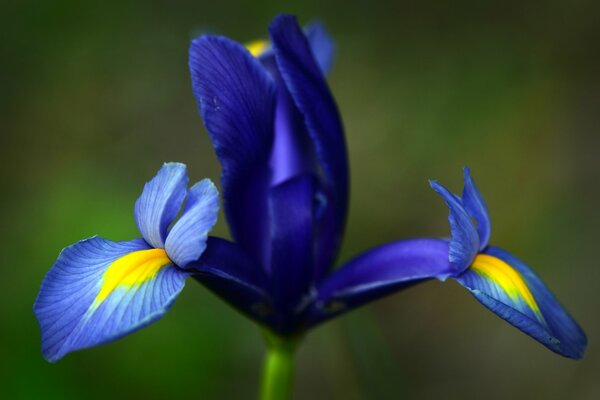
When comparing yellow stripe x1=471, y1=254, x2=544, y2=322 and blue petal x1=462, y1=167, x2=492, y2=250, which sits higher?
blue petal x1=462, y1=167, x2=492, y2=250

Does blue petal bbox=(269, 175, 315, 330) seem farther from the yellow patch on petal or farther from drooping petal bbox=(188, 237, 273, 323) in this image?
the yellow patch on petal

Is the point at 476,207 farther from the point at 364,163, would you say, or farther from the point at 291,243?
the point at 364,163

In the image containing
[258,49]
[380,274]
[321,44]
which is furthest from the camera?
[321,44]

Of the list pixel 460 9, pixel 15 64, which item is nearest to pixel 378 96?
pixel 460 9

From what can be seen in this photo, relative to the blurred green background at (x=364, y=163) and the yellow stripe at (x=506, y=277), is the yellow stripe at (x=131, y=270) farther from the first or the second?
the blurred green background at (x=364, y=163)

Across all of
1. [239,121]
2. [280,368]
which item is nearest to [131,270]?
[239,121]

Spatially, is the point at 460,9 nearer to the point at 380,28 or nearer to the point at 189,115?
the point at 380,28

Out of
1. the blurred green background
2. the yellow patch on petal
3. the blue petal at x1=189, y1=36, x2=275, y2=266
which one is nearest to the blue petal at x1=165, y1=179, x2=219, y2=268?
the blue petal at x1=189, y1=36, x2=275, y2=266
